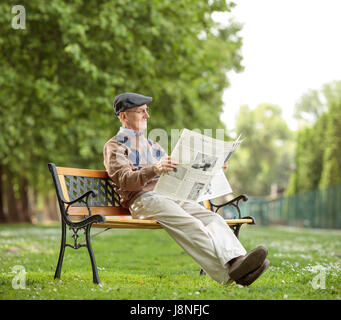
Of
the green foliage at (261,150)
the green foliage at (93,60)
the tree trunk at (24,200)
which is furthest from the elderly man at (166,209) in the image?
the green foliage at (261,150)

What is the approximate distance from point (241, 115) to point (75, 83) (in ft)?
185

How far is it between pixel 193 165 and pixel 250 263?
95 centimetres

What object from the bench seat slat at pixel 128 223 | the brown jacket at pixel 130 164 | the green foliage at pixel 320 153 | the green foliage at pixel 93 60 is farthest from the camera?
the green foliage at pixel 320 153

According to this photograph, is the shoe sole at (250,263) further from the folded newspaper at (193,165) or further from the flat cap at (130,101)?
the flat cap at (130,101)

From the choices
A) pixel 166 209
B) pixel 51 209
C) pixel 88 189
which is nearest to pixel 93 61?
pixel 88 189

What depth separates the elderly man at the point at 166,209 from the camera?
16.5ft

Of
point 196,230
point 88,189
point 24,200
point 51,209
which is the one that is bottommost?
point 51,209

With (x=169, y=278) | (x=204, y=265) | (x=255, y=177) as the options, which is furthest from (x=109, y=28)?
(x=255, y=177)

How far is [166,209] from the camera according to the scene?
17.7 feet

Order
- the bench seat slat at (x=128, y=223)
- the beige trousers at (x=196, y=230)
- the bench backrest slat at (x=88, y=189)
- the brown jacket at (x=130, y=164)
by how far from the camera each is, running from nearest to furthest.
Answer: the beige trousers at (x=196, y=230), the bench seat slat at (x=128, y=223), the brown jacket at (x=130, y=164), the bench backrest slat at (x=88, y=189)

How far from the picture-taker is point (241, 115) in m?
69.6

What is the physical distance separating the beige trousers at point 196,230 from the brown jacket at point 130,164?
0.50 feet

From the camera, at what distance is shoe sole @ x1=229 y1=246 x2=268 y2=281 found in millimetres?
4809

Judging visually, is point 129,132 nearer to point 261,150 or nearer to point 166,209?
point 166,209
